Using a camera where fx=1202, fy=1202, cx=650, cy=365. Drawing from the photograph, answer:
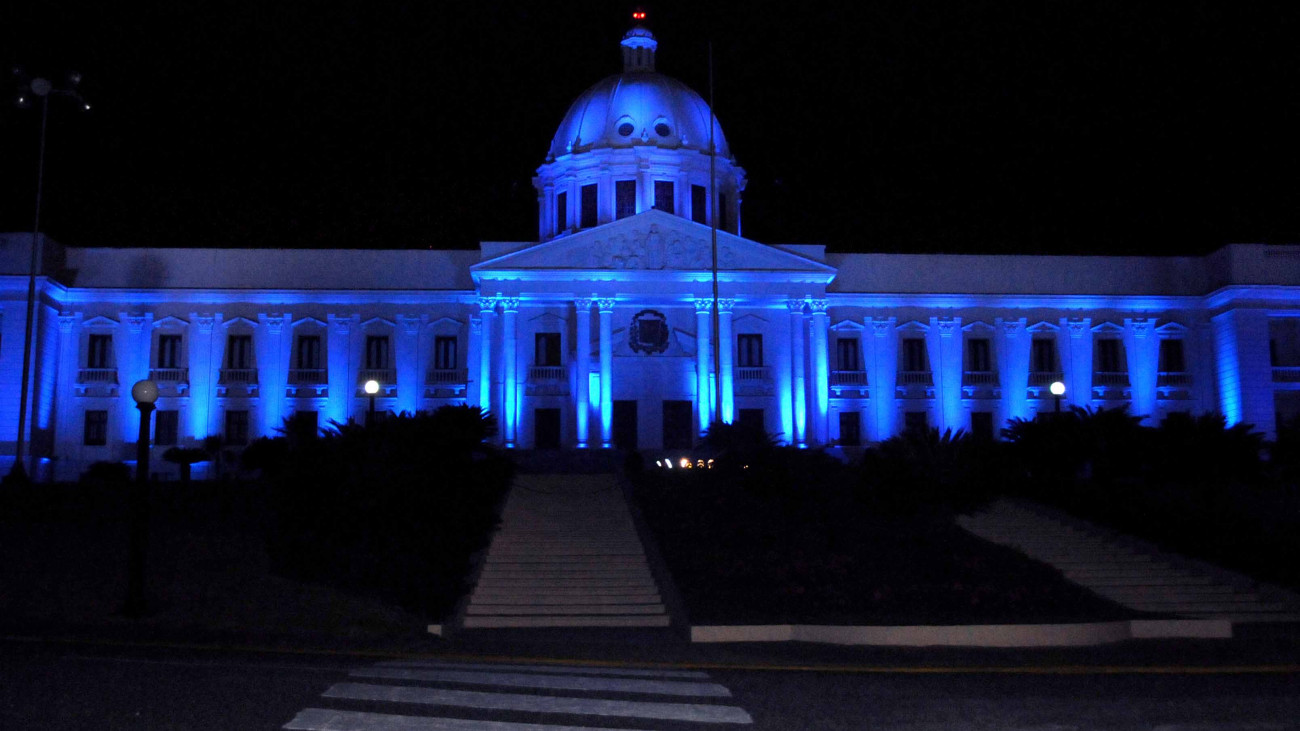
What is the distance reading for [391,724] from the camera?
33.3 ft

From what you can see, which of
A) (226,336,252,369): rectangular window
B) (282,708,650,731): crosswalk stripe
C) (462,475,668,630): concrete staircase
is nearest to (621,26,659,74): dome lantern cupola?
(226,336,252,369): rectangular window

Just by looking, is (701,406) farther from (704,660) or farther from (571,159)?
(704,660)

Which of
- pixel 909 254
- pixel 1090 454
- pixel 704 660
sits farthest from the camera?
pixel 909 254

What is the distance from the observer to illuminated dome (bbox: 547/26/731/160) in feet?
174

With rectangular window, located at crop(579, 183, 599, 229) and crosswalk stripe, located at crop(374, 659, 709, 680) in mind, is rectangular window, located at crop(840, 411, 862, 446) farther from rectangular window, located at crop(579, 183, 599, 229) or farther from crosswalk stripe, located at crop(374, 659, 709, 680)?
crosswalk stripe, located at crop(374, 659, 709, 680)

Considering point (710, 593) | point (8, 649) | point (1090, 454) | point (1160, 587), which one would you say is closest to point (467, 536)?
point (710, 593)

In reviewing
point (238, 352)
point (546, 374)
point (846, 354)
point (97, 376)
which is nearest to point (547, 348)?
point (546, 374)

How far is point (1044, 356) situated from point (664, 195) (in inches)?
694

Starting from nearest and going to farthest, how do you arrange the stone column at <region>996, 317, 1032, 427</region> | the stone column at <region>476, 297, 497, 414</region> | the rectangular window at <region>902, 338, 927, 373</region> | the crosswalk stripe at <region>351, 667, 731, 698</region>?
the crosswalk stripe at <region>351, 667, 731, 698</region> → the stone column at <region>476, 297, 497, 414</region> → the stone column at <region>996, 317, 1032, 427</region> → the rectangular window at <region>902, 338, 927, 373</region>

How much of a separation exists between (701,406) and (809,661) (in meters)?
28.9

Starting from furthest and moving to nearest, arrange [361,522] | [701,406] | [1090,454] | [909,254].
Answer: [909,254] < [701,406] < [1090,454] < [361,522]

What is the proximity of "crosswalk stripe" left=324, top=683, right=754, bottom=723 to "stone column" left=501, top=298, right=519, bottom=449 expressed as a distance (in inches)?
1316

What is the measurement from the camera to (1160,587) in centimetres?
2523

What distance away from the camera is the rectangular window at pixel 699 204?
174ft
